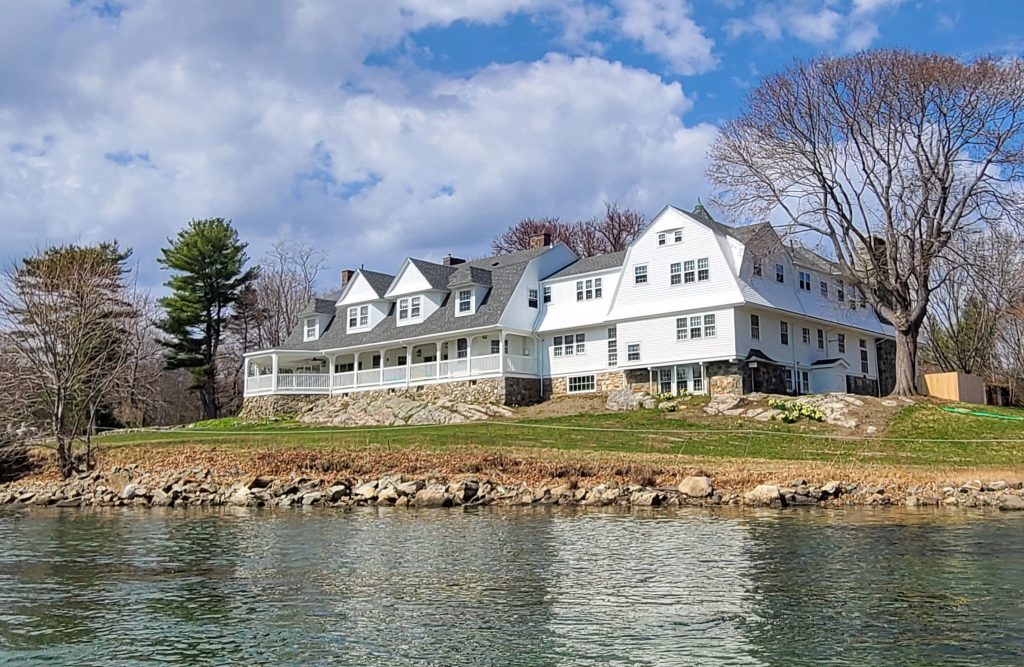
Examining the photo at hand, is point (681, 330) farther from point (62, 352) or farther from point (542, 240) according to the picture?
point (62, 352)

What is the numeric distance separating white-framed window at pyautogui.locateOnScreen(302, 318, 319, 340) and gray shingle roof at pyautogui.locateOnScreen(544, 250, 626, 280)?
1460cm

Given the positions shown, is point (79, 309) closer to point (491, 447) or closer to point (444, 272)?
point (491, 447)

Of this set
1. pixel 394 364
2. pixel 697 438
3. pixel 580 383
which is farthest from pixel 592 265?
pixel 697 438

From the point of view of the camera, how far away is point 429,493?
24.3 metres

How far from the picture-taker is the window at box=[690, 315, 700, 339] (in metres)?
39.1

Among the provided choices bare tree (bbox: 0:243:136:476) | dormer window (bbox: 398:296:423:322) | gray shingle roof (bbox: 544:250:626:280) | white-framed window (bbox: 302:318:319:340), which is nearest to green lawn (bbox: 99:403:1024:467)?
bare tree (bbox: 0:243:136:476)

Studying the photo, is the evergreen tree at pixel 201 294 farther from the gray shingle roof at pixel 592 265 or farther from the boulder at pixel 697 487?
the boulder at pixel 697 487

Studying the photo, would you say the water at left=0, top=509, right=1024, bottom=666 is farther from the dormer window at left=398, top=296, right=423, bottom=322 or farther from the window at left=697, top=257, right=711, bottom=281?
the dormer window at left=398, top=296, right=423, bottom=322

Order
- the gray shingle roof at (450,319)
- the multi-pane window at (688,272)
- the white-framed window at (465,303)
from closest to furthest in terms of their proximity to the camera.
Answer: the multi-pane window at (688,272) < the gray shingle roof at (450,319) < the white-framed window at (465,303)

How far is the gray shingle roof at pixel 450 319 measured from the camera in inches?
1758

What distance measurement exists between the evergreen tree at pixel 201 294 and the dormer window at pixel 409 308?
14162 mm

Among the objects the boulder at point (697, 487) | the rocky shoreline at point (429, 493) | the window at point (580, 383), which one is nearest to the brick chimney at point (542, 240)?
the window at point (580, 383)

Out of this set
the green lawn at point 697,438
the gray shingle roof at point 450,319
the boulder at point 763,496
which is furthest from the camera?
the gray shingle roof at point 450,319

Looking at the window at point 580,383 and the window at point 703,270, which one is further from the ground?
the window at point 703,270
